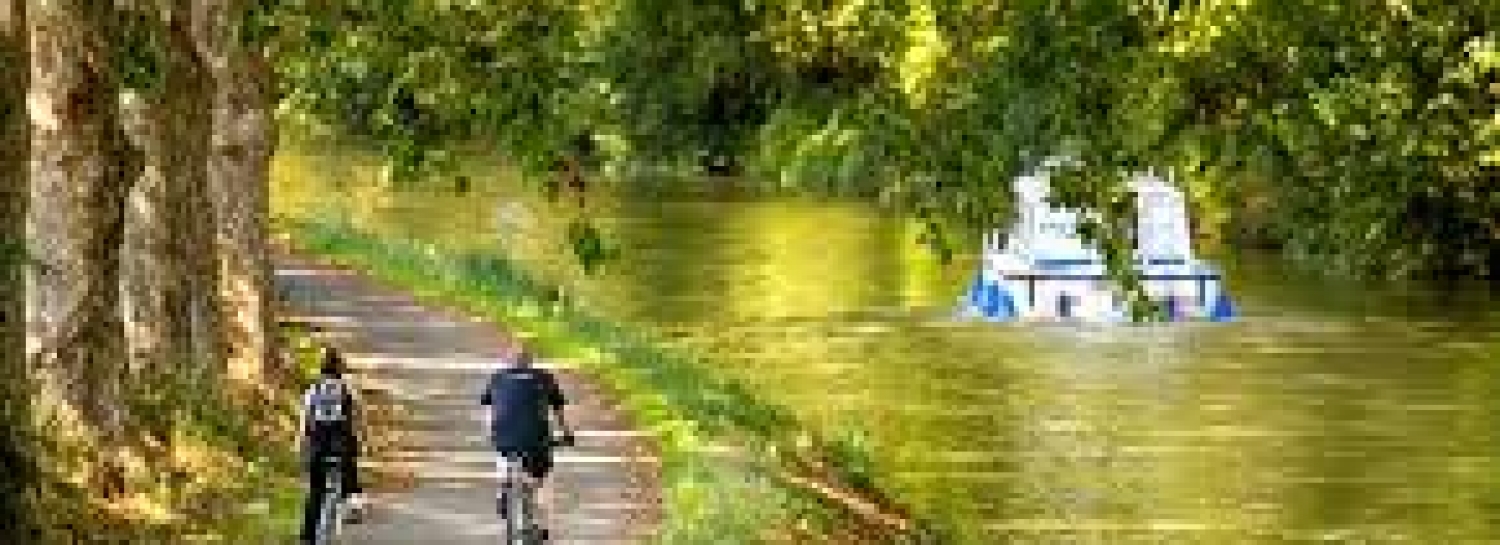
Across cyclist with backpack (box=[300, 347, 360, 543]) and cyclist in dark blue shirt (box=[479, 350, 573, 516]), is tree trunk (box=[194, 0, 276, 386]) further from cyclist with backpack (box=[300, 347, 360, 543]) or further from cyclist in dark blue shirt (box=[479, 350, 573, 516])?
cyclist with backpack (box=[300, 347, 360, 543])

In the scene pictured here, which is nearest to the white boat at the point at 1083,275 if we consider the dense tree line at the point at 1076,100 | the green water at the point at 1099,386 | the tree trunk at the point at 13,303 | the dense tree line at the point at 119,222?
the green water at the point at 1099,386

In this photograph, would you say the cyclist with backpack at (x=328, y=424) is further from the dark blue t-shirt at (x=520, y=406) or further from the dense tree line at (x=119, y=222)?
the dense tree line at (x=119, y=222)

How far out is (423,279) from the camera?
165ft

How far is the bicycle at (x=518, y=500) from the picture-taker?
20969mm

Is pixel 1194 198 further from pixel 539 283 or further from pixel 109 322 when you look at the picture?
pixel 109 322

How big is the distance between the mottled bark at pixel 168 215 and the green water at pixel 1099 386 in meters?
7.89

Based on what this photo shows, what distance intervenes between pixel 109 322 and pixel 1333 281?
46398mm

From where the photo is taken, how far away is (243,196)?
30.6m

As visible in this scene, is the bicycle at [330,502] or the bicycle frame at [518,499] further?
the bicycle frame at [518,499]

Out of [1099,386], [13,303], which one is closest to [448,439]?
[13,303]

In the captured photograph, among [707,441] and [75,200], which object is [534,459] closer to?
[75,200]

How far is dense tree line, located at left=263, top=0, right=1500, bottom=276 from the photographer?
24.9 m

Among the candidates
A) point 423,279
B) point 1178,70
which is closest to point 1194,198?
point 423,279

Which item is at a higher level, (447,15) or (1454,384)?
(447,15)
